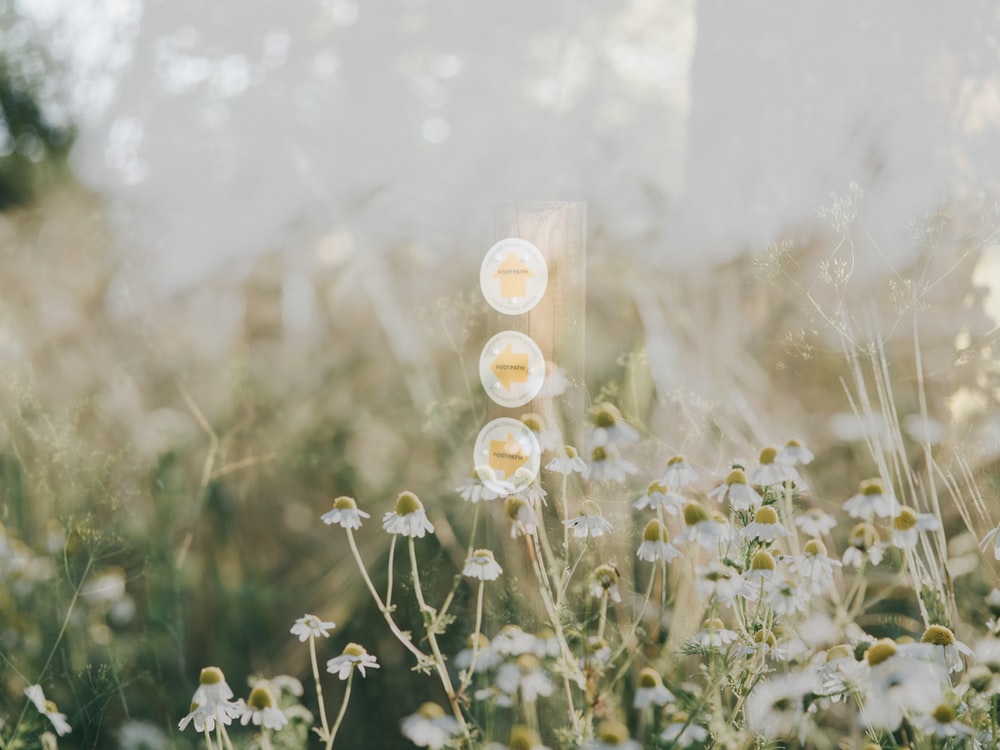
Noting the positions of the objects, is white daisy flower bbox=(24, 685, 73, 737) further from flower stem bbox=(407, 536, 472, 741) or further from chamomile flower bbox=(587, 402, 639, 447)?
chamomile flower bbox=(587, 402, 639, 447)

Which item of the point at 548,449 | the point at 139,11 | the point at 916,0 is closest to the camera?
the point at 916,0

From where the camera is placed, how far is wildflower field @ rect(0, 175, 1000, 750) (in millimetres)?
1335

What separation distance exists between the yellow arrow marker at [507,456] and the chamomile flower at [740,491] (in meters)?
0.37

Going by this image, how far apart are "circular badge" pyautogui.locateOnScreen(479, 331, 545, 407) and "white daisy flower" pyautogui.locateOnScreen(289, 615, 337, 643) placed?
1.95 ft

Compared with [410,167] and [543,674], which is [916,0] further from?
[543,674]

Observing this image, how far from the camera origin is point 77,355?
1750 mm

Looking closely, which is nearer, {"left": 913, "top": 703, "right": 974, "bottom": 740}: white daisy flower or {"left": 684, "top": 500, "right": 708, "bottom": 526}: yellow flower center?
{"left": 913, "top": 703, "right": 974, "bottom": 740}: white daisy flower

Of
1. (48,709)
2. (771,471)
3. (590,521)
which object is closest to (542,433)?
(590,521)

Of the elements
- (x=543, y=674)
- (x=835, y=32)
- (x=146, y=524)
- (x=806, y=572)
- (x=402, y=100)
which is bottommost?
(x=543, y=674)

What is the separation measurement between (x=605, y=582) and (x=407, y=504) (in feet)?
1.36

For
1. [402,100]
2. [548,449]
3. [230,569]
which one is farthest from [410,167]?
[230,569]

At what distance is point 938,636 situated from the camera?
51.2 inches

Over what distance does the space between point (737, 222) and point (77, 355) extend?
1.41m

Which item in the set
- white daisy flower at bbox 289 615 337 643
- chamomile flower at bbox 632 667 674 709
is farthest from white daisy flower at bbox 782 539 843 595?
white daisy flower at bbox 289 615 337 643
